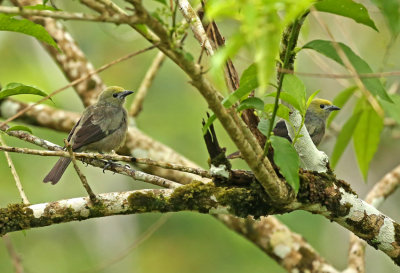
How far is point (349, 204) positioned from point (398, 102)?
0.75 meters

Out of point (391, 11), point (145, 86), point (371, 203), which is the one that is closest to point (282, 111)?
point (391, 11)

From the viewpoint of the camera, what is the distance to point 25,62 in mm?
12391

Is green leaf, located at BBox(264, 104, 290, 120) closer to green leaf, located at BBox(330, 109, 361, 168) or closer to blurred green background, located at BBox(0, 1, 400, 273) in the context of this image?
green leaf, located at BBox(330, 109, 361, 168)

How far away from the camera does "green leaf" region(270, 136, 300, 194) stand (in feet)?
8.03

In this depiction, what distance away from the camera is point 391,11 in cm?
179

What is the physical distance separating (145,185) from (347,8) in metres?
9.54

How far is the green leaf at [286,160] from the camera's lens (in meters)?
2.45

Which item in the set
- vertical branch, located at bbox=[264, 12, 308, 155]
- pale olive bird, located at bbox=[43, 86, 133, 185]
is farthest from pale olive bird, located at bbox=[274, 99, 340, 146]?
vertical branch, located at bbox=[264, 12, 308, 155]

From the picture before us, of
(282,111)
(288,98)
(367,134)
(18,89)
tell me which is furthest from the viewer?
(367,134)

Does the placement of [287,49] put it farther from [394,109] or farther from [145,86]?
[145,86]

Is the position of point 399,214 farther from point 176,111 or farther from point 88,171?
point 88,171

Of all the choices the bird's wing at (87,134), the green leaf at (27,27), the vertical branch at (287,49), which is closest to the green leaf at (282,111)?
the vertical branch at (287,49)

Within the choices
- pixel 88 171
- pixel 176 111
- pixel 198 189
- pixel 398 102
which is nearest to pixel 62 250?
pixel 88 171

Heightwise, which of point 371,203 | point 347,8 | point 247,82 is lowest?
point 371,203
